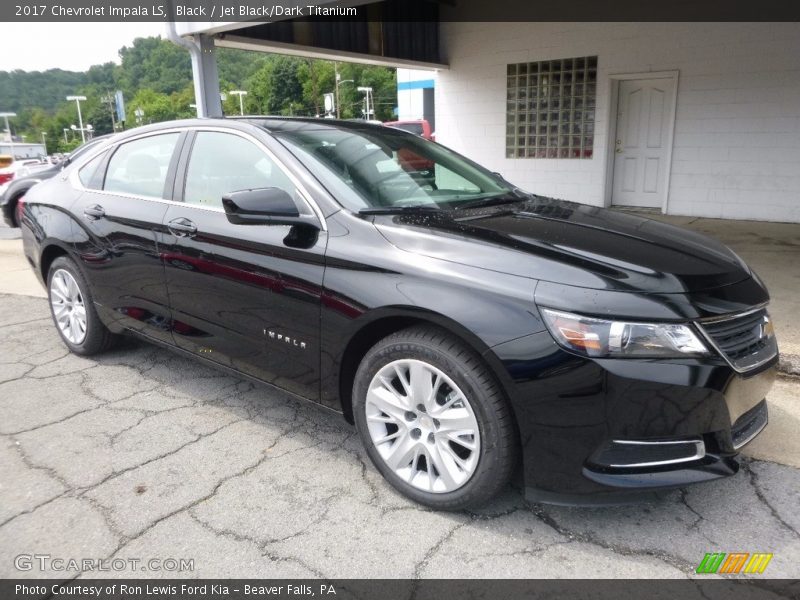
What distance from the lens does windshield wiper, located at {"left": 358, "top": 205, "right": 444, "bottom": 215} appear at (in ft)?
9.12

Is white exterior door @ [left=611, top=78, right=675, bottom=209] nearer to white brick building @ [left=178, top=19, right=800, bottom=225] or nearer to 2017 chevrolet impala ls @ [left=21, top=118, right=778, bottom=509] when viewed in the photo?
white brick building @ [left=178, top=19, right=800, bottom=225]

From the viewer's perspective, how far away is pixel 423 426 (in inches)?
99.0

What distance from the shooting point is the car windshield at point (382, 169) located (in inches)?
115

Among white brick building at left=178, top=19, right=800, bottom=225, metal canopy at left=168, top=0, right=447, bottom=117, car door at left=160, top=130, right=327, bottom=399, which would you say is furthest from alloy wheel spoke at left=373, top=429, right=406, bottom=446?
white brick building at left=178, top=19, right=800, bottom=225

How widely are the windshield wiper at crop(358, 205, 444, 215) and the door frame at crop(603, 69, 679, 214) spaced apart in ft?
26.0

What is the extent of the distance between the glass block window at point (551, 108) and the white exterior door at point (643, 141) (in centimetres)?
51

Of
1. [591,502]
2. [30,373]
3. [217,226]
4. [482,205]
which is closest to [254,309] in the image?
[217,226]

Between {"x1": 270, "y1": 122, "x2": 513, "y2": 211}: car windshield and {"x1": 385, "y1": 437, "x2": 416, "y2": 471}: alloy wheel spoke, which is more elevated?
{"x1": 270, "y1": 122, "x2": 513, "y2": 211}: car windshield

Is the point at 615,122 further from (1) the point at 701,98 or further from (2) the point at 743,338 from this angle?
(2) the point at 743,338

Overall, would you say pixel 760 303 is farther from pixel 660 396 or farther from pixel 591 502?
pixel 591 502

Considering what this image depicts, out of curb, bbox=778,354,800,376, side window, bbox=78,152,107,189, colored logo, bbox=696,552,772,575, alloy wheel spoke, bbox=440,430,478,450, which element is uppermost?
side window, bbox=78,152,107,189

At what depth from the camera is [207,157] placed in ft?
11.2

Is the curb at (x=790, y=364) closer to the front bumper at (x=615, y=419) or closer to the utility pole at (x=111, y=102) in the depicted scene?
the front bumper at (x=615, y=419)

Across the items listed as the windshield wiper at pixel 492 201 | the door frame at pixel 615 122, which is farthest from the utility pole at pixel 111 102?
the windshield wiper at pixel 492 201
